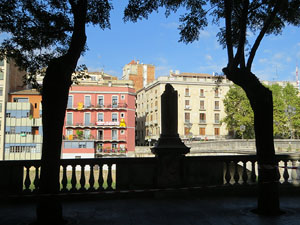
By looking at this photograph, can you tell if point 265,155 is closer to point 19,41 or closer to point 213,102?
point 19,41

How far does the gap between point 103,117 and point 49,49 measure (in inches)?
1727

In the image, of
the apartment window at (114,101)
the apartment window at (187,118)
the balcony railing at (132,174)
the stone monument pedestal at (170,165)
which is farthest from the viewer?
the apartment window at (187,118)

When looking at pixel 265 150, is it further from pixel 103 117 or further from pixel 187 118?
pixel 187 118

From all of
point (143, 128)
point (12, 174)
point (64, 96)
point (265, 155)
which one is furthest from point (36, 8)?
point (143, 128)

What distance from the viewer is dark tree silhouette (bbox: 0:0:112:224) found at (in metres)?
5.25

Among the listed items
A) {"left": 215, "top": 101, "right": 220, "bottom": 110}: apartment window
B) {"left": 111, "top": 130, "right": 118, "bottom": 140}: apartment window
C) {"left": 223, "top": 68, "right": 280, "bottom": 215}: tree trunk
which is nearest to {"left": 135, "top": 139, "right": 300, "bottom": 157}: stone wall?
{"left": 111, "top": 130, "right": 118, "bottom": 140}: apartment window

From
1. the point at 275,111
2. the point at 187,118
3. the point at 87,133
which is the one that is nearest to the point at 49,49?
the point at 87,133

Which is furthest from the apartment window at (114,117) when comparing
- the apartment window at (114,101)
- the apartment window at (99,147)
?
the apartment window at (99,147)

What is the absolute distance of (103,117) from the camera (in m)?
51.6

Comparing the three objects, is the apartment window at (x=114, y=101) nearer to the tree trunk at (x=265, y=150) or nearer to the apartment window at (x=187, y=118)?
the apartment window at (x=187, y=118)

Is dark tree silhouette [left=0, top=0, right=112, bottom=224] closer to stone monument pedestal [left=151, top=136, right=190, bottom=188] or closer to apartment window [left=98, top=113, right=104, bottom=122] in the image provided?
stone monument pedestal [left=151, top=136, right=190, bottom=188]

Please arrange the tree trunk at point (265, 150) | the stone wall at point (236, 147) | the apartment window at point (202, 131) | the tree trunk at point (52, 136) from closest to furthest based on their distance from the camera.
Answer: the tree trunk at point (52, 136)
the tree trunk at point (265, 150)
the stone wall at point (236, 147)
the apartment window at point (202, 131)

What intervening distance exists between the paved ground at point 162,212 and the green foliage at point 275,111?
48.4m

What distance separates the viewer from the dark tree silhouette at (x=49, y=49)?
17.2ft
